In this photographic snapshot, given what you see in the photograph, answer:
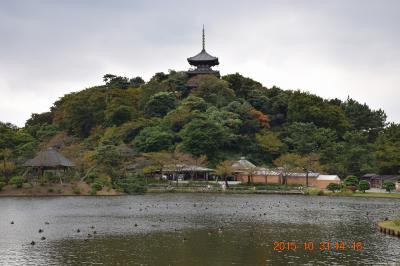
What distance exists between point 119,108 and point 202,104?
1525cm

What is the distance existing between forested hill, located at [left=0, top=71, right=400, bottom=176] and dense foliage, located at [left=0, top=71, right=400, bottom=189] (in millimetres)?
177

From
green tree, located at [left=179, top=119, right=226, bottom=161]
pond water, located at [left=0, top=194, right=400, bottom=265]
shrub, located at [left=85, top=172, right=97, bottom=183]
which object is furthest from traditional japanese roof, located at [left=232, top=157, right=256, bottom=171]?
pond water, located at [left=0, top=194, right=400, bottom=265]

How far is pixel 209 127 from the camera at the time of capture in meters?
77.2

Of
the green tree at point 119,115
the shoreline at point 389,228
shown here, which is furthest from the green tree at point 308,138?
the shoreline at point 389,228

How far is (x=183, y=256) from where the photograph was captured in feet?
73.8

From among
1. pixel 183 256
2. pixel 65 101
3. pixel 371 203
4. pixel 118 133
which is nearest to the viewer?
pixel 183 256

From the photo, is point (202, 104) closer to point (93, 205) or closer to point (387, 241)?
point (93, 205)

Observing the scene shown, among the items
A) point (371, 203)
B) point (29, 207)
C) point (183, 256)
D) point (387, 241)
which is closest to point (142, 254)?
point (183, 256)

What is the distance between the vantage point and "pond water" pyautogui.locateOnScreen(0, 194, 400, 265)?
22.1m

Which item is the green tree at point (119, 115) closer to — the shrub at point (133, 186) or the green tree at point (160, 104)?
the green tree at point (160, 104)

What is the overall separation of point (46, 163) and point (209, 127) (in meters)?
26.2

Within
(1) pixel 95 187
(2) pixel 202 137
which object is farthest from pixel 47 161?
(2) pixel 202 137

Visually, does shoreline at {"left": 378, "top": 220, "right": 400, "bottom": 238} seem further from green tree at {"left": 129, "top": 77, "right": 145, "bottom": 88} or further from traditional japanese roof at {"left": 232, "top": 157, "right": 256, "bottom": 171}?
green tree at {"left": 129, "top": 77, "right": 145, "bottom": 88}
